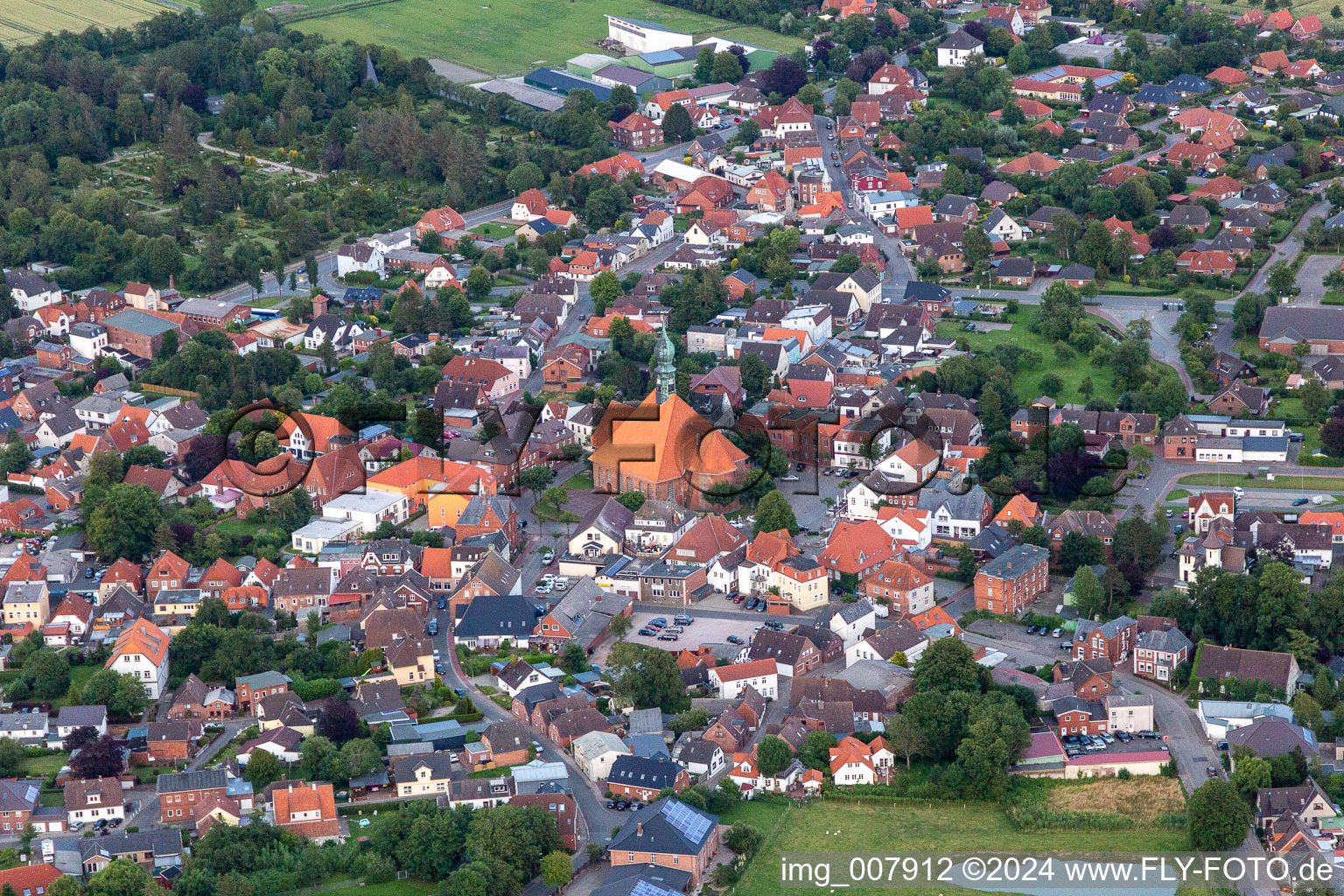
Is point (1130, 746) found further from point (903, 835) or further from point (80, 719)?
point (80, 719)

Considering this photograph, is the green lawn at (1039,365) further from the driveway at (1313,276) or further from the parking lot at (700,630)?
the parking lot at (700,630)

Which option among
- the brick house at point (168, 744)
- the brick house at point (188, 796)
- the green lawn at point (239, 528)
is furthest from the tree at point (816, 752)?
the green lawn at point (239, 528)

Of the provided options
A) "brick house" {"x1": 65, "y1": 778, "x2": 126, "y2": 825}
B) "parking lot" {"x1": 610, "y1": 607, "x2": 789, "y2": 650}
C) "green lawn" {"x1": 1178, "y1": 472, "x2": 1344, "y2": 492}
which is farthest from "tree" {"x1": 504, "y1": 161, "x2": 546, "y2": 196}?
"brick house" {"x1": 65, "y1": 778, "x2": 126, "y2": 825}

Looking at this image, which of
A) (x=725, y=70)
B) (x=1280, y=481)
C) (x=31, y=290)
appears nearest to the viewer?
(x=1280, y=481)

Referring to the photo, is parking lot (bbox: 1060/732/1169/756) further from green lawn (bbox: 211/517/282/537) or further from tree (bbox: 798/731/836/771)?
green lawn (bbox: 211/517/282/537)

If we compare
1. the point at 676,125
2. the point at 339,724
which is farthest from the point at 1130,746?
the point at 676,125

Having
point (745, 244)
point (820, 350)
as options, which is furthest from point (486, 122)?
point (820, 350)
